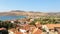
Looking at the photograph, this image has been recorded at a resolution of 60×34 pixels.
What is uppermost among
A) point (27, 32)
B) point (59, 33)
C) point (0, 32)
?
point (0, 32)

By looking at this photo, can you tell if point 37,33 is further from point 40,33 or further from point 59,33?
point 59,33

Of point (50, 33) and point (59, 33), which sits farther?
point (50, 33)

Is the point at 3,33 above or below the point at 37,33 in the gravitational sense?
above

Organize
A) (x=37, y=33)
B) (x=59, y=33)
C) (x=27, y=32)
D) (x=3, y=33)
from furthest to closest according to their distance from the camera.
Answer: (x=27, y=32)
(x=37, y=33)
(x=59, y=33)
(x=3, y=33)

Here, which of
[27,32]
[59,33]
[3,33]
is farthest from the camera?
[27,32]

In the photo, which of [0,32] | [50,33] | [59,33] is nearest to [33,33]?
[50,33]

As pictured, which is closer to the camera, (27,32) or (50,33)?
(50,33)

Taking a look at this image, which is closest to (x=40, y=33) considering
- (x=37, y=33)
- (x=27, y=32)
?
(x=37, y=33)

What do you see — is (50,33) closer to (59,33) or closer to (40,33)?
(40,33)

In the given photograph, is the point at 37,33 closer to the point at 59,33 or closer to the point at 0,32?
the point at 59,33

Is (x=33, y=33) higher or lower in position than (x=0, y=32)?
lower
